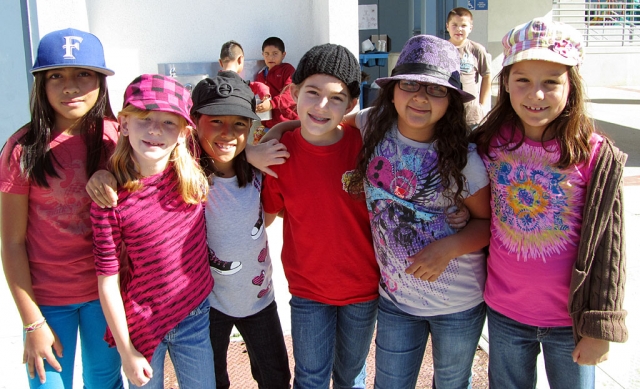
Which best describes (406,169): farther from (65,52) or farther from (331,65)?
(65,52)

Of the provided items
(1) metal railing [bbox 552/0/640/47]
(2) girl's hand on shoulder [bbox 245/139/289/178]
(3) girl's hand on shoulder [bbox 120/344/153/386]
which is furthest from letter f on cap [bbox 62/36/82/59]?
(1) metal railing [bbox 552/0/640/47]

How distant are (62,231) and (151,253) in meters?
0.36

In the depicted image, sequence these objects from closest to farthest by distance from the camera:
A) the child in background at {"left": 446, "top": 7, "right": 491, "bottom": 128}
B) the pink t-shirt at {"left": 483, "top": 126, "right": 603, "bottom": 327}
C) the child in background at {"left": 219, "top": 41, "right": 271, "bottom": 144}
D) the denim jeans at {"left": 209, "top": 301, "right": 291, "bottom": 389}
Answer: the pink t-shirt at {"left": 483, "top": 126, "right": 603, "bottom": 327} < the denim jeans at {"left": 209, "top": 301, "right": 291, "bottom": 389} < the child in background at {"left": 219, "top": 41, "right": 271, "bottom": 144} < the child in background at {"left": 446, "top": 7, "right": 491, "bottom": 128}

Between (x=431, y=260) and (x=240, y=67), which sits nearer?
A: (x=431, y=260)

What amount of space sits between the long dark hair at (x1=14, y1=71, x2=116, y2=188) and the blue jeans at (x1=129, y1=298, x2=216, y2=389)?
0.68 m

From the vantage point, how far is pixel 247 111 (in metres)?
2.20

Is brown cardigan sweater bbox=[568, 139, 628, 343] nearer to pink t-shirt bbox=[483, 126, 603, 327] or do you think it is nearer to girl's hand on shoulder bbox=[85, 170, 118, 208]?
pink t-shirt bbox=[483, 126, 603, 327]

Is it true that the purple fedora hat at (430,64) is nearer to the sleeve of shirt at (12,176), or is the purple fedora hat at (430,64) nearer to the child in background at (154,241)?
the child in background at (154,241)

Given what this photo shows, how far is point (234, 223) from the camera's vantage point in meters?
2.21

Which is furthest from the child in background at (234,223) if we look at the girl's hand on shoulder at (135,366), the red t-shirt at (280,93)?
the red t-shirt at (280,93)

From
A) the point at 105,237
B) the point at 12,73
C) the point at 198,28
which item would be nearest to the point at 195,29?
the point at 198,28

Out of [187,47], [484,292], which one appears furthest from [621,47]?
[484,292]

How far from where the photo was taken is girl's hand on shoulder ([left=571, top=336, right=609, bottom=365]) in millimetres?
1873

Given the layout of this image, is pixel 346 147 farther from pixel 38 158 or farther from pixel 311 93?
pixel 38 158
